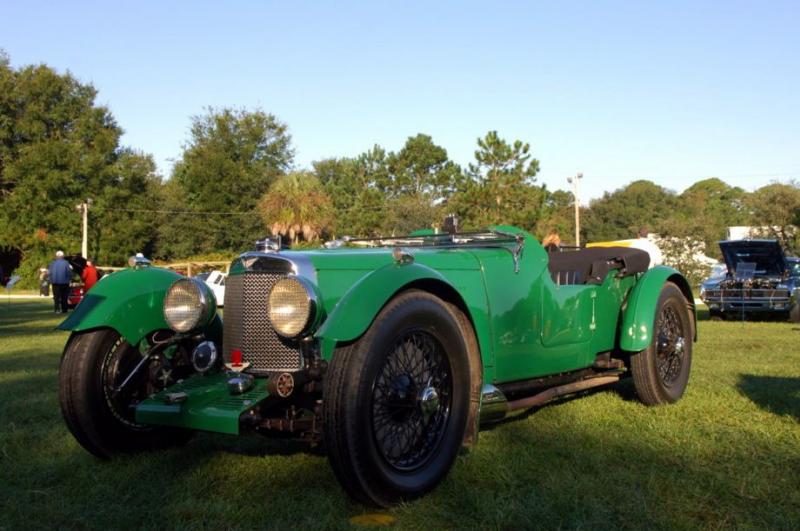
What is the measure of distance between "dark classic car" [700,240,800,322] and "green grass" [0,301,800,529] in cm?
882

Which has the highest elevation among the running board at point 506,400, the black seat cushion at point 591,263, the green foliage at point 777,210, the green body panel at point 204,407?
the green foliage at point 777,210

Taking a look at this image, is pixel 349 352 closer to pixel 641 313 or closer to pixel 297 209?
pixel 641 313

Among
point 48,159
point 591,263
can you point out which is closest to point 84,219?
point 48,159

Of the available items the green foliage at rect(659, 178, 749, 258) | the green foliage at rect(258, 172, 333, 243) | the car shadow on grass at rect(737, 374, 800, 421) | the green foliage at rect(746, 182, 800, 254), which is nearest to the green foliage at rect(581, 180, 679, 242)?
the green foliage at rect(659, 178, 749, 258)

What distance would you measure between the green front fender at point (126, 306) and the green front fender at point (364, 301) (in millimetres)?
1313

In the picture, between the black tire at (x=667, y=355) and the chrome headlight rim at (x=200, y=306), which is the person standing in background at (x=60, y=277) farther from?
the black tire at (x=667, y=355)

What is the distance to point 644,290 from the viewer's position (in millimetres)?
5441

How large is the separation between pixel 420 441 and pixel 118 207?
4805cm

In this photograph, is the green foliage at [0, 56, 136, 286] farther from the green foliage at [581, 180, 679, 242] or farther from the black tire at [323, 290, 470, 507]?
the black tire at [323, 290, 470, 507]

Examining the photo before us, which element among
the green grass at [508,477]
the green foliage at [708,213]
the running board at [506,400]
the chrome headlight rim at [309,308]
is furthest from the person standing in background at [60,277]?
the green foliage at [708,213]

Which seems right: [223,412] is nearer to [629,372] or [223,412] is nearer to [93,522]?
[93,522]

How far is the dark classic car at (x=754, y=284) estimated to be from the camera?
1347cm

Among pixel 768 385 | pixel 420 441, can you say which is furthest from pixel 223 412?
pixel 768 385

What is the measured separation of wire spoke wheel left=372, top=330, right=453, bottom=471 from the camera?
3328mm
